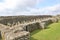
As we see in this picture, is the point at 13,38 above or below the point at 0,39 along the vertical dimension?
above

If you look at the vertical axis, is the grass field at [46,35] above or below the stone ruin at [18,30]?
below

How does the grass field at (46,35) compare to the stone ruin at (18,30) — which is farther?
the grass field at (46,35)

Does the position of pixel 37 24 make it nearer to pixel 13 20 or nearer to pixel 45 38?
pixel 45 38

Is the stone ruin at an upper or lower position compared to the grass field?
upper

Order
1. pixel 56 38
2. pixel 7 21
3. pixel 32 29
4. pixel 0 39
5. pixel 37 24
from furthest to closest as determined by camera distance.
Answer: pixel 7 21 → pixel 37 24 → pixel 32 29 → pixel 0 39 → pixel 56 38

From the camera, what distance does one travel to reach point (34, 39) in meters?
14.6

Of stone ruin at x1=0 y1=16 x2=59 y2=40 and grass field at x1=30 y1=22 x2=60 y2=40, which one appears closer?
stone ruin at x1=0 y1=16 x2=59 y2=40

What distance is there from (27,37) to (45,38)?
2529 mm

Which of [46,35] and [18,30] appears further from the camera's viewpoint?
[46,35]

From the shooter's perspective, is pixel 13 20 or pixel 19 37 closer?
pixel 19 37

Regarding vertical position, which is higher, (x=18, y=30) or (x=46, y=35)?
(x=18, y=30)

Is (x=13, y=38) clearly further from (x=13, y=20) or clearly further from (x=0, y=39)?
(x=13, y=20)

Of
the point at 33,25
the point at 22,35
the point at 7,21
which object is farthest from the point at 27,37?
the point at 7,21

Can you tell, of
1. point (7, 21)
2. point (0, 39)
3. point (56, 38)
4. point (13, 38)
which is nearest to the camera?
point (13, 38)
